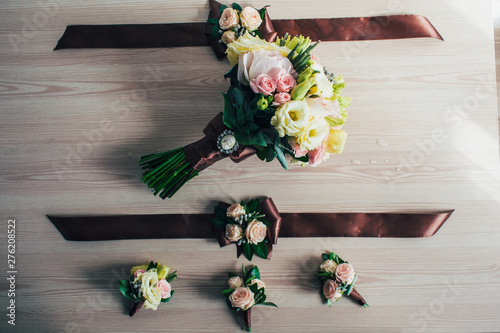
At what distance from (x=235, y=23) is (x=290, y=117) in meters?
0.49

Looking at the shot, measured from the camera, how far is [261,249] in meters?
1.14

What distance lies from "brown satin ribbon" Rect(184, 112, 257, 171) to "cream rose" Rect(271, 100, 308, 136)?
0.22 meters

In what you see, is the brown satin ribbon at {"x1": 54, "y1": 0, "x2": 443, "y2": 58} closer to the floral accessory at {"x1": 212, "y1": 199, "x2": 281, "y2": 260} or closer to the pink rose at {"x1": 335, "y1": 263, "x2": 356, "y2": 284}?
the floral accessory at {"x1": 212, "y1": 199, "x2": 281, "y2": 260}

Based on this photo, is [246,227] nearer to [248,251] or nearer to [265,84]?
[248,251]

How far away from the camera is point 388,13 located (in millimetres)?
1190

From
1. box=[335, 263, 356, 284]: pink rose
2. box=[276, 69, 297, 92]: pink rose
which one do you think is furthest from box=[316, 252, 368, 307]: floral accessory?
box=[276, 69, 297, 92]: pink rose

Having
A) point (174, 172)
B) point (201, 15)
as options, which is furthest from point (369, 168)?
point (201, 15)


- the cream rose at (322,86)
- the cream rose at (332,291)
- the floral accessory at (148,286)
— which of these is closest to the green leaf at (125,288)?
the floral accessory at (148,286)

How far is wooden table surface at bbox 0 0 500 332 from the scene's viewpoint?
1182 millimetres

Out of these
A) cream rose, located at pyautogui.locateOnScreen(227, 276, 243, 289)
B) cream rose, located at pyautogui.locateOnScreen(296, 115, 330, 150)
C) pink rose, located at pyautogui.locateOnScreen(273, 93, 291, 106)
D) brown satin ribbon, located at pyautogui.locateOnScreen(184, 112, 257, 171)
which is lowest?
cream rose, located at pyautogui.locateOnScreen(227, 276, 243, 289)

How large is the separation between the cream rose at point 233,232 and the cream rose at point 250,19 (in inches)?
27.4

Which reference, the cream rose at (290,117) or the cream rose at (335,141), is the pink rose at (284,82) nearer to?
the cream rose at (290,117)

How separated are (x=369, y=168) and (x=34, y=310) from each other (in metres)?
1.38

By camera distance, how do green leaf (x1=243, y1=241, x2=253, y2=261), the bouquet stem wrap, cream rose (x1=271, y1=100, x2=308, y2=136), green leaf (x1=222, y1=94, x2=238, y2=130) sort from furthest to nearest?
green leaf (x1=243, y1=241, x2=253, y2=261) < the bouquet stem wrap < green leaf (x1=222, y1=94, x2=238, y2=130) < cream rose (x1=271, y1=100, x2=308, y2=136)
